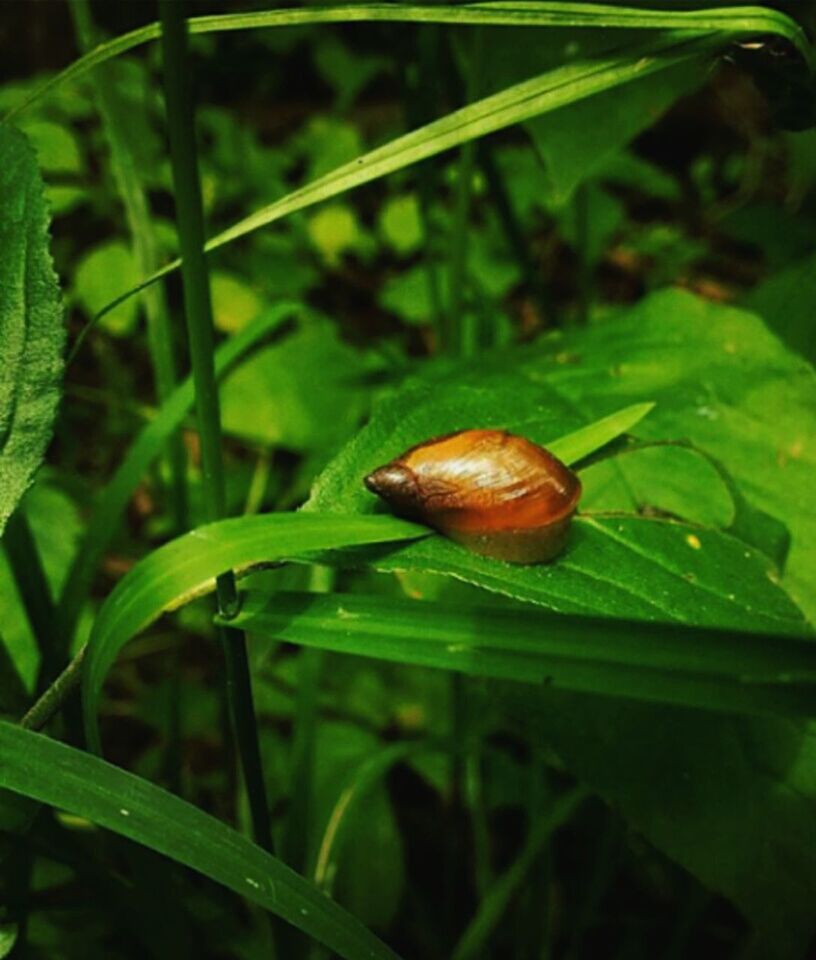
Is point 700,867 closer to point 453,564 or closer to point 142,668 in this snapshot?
point 453,564

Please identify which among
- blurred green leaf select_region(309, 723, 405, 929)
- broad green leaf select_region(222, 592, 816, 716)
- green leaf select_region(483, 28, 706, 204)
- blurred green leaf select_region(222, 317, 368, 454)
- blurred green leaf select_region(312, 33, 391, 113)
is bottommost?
blurred green leaf select_region(309, 723, 405, 929)

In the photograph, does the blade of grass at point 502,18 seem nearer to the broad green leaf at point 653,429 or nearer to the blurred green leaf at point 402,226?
the broad green leaf at point 653,429

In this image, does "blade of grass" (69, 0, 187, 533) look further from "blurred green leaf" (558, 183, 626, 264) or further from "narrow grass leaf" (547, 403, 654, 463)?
"blurred green leaf" (558, 183, 626, 264)

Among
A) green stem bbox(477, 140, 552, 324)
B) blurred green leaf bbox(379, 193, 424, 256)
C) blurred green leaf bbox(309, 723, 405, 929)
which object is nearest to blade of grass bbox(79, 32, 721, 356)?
green stem bbox(477, 140, 552, 324)

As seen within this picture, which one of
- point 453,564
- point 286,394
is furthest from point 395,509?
point 286,394

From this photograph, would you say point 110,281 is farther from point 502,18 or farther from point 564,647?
point 564,647

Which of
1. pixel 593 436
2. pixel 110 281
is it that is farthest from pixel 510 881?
pixel 110 281
